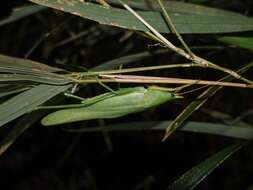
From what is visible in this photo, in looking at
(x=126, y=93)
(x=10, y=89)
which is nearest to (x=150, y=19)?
(x=126, y=93)

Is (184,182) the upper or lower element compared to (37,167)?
upper

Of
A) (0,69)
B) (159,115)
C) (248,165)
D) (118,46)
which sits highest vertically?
(0,69)

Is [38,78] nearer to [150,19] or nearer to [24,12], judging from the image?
[150,19]

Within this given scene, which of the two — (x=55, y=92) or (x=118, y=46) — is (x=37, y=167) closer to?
(x=118, y=46)

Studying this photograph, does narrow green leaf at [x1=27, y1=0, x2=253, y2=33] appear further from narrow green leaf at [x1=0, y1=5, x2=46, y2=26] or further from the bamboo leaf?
narrow green leaf at [x1=0, y1=5, x2=46, y2=26]

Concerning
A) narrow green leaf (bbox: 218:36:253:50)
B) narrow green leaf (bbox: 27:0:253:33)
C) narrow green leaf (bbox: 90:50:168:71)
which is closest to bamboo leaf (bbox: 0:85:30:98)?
narrow green leaf (bbox: 27:0:253:33)

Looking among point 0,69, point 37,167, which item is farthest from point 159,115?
point 0,69

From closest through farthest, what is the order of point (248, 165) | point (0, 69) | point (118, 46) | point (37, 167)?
point (0, 69), point (118, 46), point (248, 165), point (37, 167)
